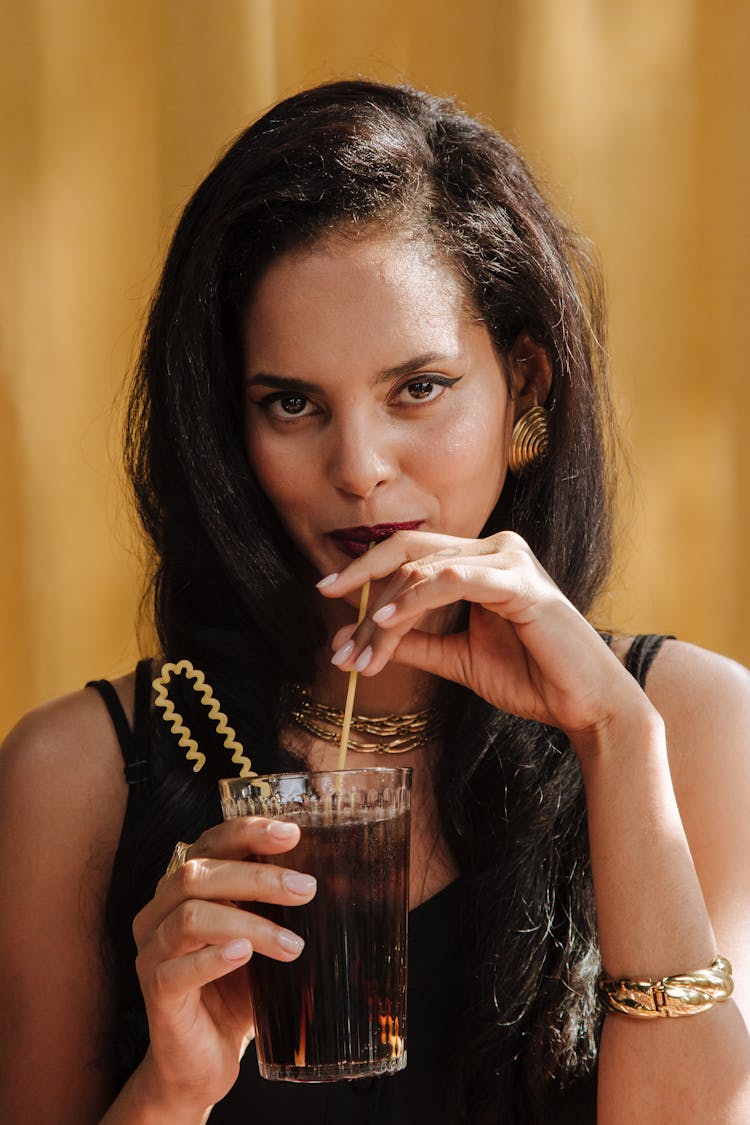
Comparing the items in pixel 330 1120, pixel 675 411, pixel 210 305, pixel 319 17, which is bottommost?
pixel 330 1120

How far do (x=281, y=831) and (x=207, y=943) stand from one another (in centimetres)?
14

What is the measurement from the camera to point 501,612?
143cm

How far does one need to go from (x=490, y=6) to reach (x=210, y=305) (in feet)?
3.20

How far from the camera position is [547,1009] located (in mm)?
1627

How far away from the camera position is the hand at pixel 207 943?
45.8 inches

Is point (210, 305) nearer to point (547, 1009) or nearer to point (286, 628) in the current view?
point (286, 628)

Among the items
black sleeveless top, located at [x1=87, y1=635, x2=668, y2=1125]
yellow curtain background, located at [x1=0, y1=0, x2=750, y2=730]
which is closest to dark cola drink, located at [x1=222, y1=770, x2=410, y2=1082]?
black sleeveless top, located at [x1=87, y1=635, x2=668, y2=1125]

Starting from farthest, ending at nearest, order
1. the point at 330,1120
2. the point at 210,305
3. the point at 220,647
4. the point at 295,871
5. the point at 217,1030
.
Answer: the point at 220,647 → the point at 210,305 → the point at 330,1120 → the point at 217,1030 → the point at 295,871

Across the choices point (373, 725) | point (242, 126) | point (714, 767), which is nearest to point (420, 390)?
point (373, 725)

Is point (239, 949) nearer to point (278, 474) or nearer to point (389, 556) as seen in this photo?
point (389, 556)

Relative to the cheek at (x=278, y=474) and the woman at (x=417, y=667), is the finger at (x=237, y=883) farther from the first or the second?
the cheek at (x=278, y=474)

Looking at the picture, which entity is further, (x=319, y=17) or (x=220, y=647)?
(x=319, y=17)

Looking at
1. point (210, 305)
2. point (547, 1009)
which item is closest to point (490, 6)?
point (210, 305)

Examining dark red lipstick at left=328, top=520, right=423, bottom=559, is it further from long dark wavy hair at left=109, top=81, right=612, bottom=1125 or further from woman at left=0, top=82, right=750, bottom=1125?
long dark wavy hair at left=109, top=81, right=612, bottom=1125
